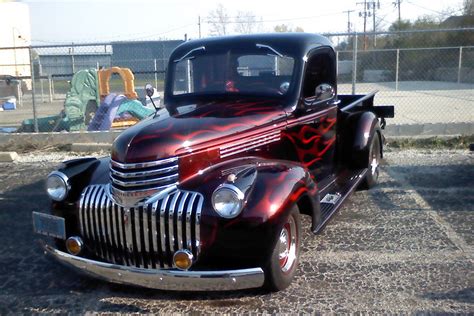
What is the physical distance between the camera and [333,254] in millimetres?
4438

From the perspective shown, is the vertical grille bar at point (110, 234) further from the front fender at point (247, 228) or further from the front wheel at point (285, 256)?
the front wheel at point (285, 256)

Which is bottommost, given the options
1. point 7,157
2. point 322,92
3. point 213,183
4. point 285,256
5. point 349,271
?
point 349,271

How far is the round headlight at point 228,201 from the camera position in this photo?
3.27 m

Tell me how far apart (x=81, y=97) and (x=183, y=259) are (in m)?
8.73

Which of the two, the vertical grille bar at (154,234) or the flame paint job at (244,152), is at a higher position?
the flame paint job at (244,152)

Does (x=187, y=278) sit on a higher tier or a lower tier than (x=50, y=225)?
lower

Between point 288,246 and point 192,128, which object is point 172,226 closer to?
point 192,128

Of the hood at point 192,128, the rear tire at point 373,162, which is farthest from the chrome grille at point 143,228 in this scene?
the rear tire at point 373,162

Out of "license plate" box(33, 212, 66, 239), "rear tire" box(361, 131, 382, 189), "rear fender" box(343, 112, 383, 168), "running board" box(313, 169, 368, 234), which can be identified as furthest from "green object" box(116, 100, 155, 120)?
"license plate" box(33, 212, 66, 239)

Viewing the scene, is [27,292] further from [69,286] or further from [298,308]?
[298,308]

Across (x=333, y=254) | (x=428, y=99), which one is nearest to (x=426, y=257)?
(x=333, y=254)

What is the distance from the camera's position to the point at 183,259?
3291mm

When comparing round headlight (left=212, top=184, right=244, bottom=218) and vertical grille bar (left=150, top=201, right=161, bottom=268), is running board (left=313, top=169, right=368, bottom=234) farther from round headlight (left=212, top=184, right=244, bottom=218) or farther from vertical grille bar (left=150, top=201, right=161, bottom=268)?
vertical grille bar (left=150, top=201, right=161, bottom=268)

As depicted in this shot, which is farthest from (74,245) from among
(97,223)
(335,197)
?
(335,197)
